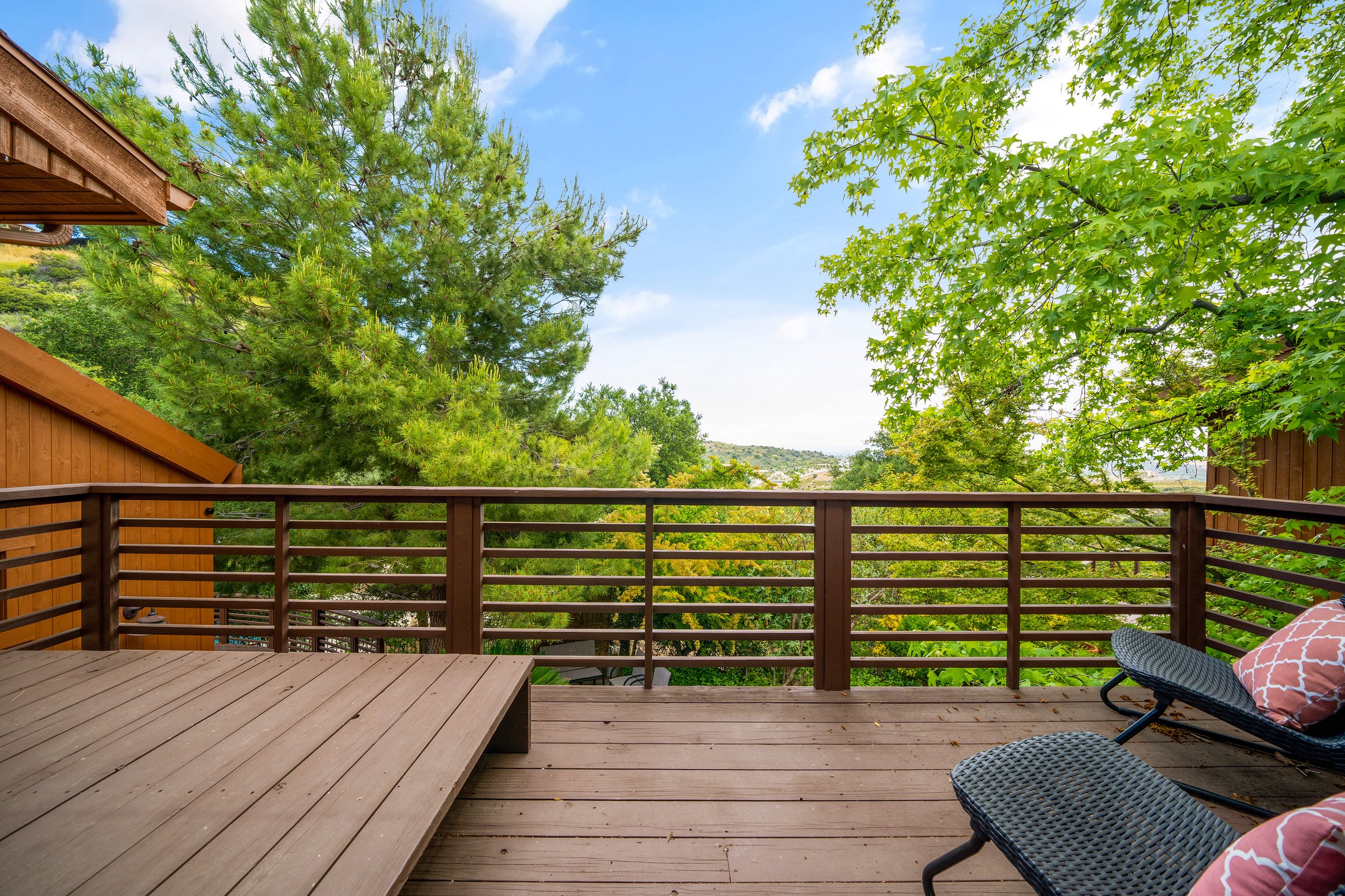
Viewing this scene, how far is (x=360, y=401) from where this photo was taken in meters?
5.28

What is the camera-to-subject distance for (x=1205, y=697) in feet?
5.90

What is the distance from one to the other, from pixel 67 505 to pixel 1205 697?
6.74 meters

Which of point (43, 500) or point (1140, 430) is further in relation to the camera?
point (1140, 430)

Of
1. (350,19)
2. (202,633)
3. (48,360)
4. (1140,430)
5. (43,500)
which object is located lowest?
(202,633)

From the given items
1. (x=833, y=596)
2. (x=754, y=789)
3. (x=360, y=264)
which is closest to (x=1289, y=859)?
(x=754, y=789)

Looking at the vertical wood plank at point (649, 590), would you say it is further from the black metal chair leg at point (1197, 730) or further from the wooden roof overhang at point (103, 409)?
the wooden roof overhang at point (103, 409)

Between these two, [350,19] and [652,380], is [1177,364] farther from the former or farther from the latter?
[652,380]

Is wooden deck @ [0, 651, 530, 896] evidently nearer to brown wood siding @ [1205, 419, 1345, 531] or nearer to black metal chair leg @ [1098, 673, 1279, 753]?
black metal chair leg @ [1098, 673, 1279, 753]

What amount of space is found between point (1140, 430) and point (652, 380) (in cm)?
1910

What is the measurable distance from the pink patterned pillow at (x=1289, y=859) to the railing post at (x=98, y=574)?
3.99m

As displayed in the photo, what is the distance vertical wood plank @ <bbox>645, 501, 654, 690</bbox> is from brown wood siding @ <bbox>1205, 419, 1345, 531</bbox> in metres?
4.99

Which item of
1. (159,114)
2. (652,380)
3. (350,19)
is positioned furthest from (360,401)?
(652,380)

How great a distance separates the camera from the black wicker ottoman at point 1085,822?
3.78 ft

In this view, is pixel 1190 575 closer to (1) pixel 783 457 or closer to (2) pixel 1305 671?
(2) pixel 1305 671
